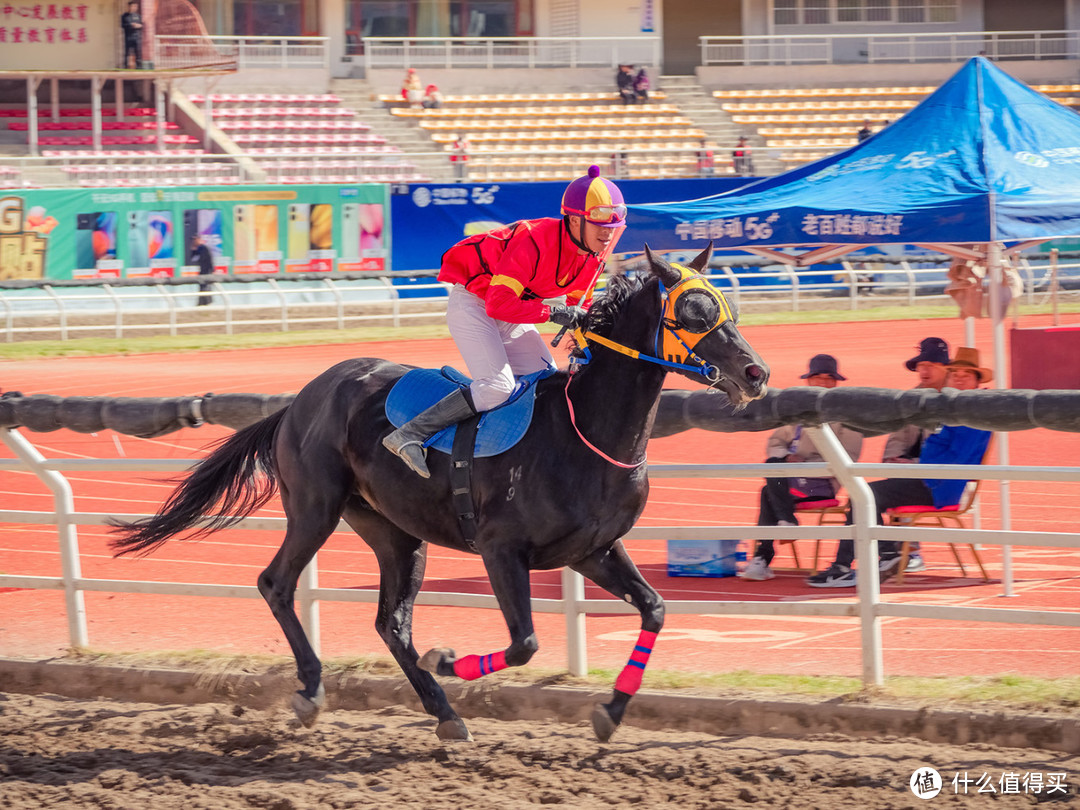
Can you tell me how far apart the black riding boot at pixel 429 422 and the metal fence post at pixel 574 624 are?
3.29 ft

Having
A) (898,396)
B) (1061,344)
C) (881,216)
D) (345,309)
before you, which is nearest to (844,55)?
(345,309)

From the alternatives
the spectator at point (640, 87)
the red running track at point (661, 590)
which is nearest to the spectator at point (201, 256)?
the red running track at point (661, 590)

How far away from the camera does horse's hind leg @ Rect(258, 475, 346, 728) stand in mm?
5505

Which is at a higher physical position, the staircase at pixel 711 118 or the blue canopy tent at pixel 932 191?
the staircase at pixel 711 118

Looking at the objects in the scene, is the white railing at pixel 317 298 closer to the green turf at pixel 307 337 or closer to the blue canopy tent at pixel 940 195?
the green turf at pixel 307 337

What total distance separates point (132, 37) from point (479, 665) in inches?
1246

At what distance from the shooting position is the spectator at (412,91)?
3634 cm

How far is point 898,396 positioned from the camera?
5297 millimetres

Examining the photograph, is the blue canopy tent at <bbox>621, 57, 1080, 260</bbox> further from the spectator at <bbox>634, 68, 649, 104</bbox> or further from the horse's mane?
the spectator at <bbox>634, 68, 649, 104</bbox>

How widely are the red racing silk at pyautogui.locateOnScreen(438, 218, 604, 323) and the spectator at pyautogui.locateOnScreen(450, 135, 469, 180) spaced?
26448 mm

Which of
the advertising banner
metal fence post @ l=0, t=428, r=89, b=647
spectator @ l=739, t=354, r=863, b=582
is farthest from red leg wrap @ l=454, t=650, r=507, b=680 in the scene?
the advertising banner

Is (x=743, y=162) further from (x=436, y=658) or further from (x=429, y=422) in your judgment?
(x=436, y=658)

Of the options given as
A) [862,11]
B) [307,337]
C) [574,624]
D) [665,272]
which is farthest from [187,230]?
[862,11]

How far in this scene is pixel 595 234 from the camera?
4910 mm
